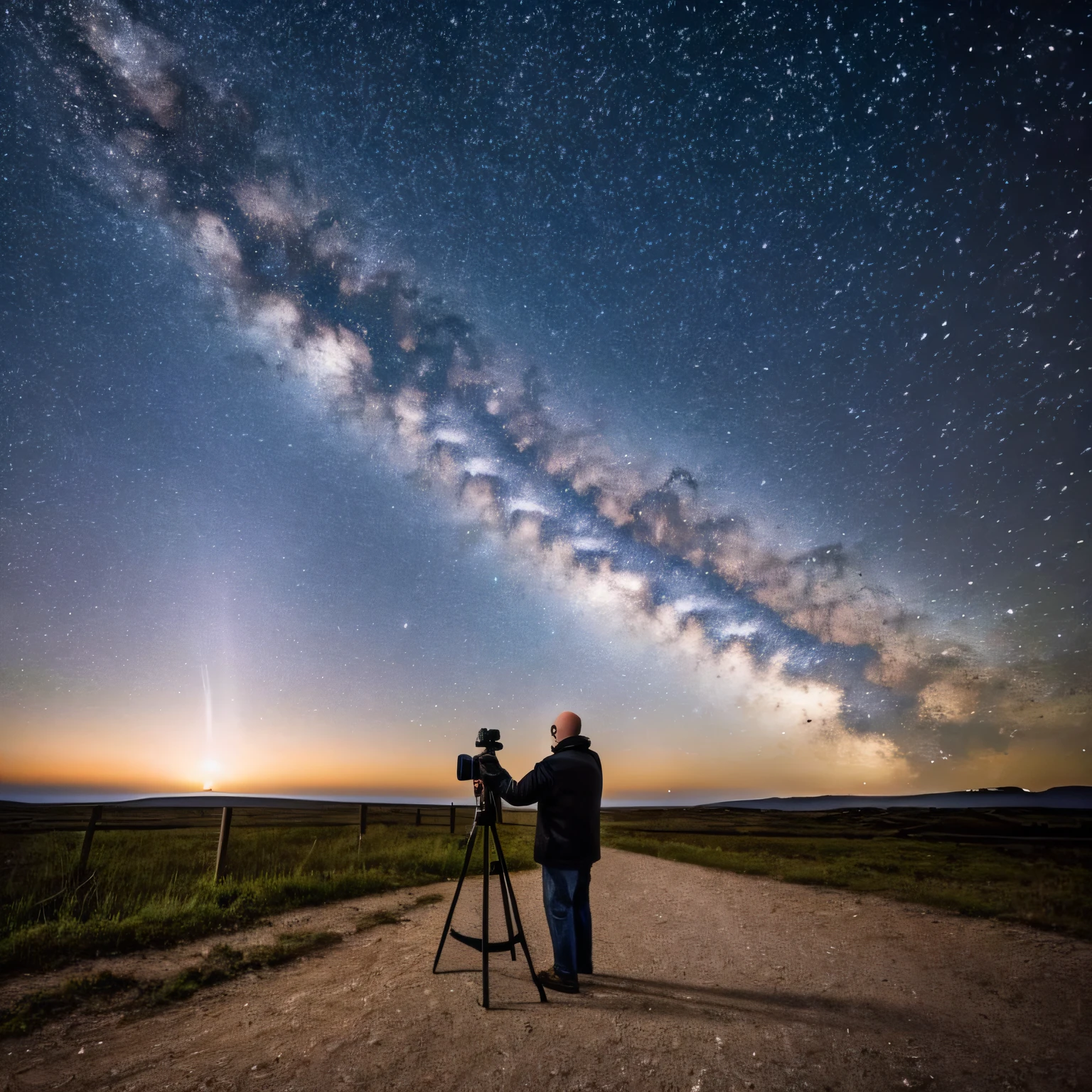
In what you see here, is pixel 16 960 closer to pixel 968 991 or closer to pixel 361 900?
pixel 361 900

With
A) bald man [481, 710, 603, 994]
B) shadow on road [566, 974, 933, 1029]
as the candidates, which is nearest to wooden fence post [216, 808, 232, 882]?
bald man [481, 710, 603, 994]

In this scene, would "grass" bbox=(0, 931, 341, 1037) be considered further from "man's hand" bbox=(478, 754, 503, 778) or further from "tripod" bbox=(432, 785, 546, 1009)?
"man's hand" bbox=(478, 754, 503, 778)

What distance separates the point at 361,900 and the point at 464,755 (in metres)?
6.91

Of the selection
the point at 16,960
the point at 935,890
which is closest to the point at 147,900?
the point at 16,960

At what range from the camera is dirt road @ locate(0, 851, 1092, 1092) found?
11.9ft

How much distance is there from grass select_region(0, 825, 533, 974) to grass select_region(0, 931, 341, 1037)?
1.18 meters

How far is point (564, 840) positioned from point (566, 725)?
102 centimetres

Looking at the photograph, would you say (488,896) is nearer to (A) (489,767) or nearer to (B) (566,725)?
(A) (489,767)

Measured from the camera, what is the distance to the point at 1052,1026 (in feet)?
14.7

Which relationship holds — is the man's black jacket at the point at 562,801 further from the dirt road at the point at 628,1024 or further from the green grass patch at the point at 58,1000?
the green grass patch at the point at 58,1000

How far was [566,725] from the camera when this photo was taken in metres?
5.53

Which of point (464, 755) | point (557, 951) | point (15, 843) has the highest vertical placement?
point (464, 755)

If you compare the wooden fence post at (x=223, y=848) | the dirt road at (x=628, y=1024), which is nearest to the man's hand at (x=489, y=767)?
the dirt road at (x=628, y=1024)

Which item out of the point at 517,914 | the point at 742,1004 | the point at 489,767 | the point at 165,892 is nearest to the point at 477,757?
the point at 489,767
